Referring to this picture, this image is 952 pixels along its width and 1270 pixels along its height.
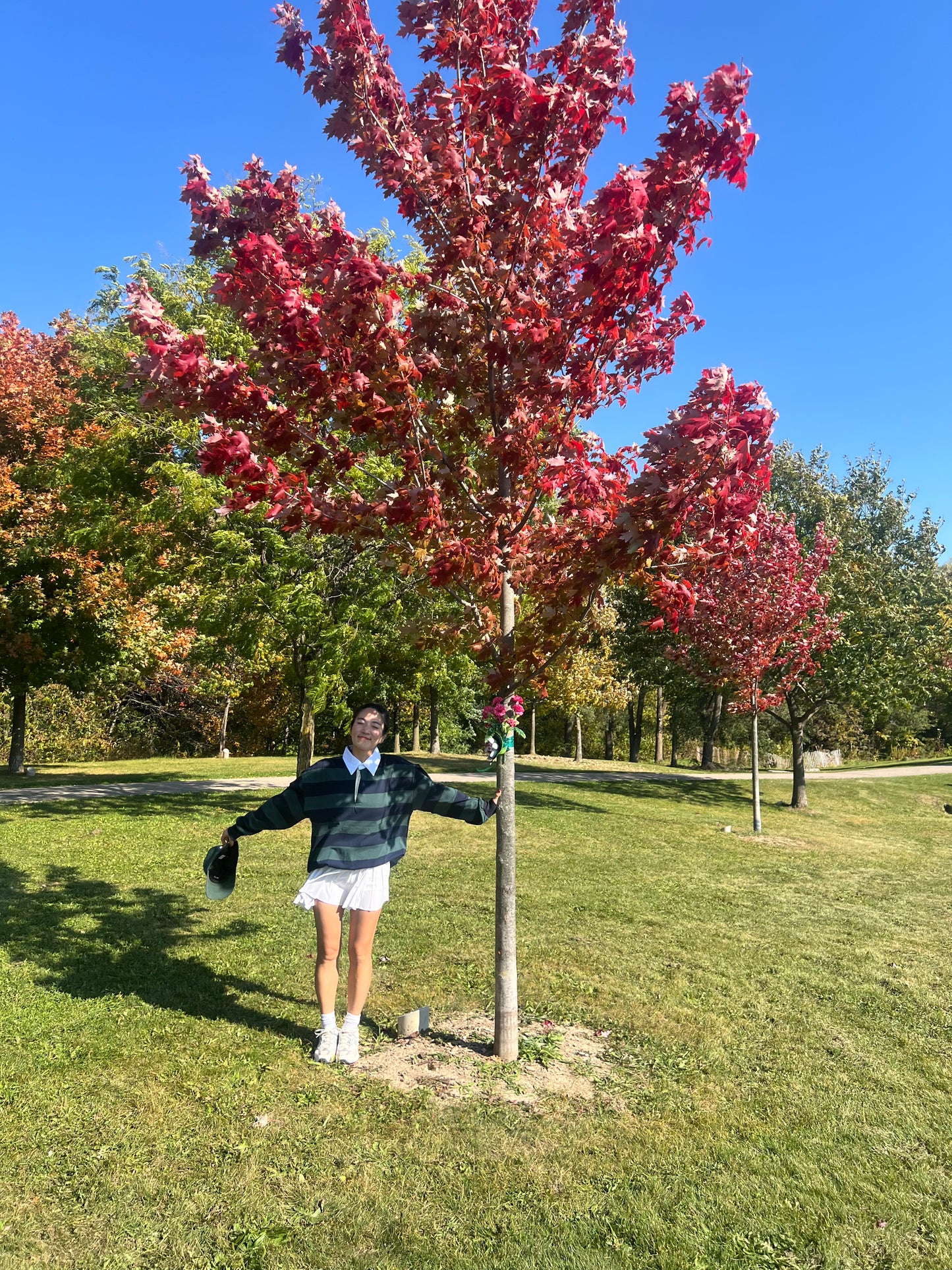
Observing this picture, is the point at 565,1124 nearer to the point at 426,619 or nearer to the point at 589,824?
the point at 426,619

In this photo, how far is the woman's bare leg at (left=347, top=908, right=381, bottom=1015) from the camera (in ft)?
14.2

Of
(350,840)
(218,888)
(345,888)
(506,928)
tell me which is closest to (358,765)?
(350,840)

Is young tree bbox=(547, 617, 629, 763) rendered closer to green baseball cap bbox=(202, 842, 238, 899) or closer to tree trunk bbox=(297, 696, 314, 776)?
tree trunk bbox=(297, 696, 314, 776)

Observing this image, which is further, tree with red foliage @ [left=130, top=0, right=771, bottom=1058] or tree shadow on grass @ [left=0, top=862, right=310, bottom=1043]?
tree shadow on grass @ [left=0, top=862, right=310, bottom=1043]

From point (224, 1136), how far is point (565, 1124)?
166 centimetres

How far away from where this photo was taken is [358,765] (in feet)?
14.4

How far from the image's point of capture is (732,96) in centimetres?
385

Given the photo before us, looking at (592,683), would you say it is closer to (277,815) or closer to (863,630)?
(863,630)

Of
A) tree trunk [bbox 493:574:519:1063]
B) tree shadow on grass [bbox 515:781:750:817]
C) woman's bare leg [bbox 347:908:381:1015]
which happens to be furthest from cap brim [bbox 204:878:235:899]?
tree shadow on grass [bbox 515:781:750:817]

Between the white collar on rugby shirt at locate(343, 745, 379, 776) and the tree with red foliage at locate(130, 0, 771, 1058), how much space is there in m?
0.79

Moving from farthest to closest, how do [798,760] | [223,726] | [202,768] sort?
[223,726]
[202,768]
[798,760]

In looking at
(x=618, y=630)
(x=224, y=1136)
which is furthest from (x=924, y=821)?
(x=224, y=1136)

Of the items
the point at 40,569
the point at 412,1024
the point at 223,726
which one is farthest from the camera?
the point at 223,726

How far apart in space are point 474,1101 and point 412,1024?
872 millimetres
